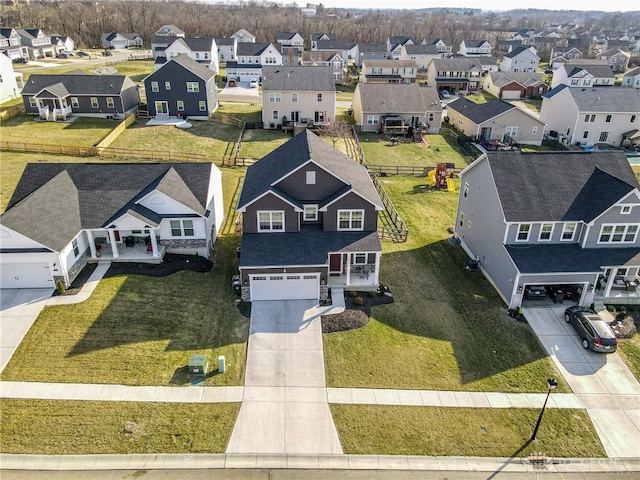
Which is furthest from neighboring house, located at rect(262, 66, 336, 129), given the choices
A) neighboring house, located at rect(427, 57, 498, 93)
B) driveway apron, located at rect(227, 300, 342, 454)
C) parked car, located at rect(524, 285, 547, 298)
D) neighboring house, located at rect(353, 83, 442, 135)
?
parked car, located at rect(524, 285, 547, 298)

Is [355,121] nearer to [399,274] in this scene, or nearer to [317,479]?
[399,274]

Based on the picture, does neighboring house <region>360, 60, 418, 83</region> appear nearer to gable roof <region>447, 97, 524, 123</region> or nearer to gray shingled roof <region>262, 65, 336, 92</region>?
gable roof <region>447, 97, 524, 123</region>

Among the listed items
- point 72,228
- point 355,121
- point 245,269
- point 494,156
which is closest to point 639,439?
point 494,156

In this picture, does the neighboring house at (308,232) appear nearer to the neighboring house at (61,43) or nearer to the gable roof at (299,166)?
the gable roof at (299,166)

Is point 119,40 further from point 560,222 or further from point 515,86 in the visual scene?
point 560,222

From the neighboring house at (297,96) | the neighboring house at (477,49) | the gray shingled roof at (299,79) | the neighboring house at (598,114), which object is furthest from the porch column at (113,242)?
the neighboring house at (477,49)

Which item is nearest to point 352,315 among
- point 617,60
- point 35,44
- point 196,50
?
point 196,50
